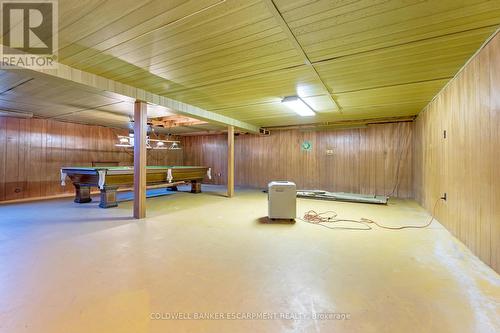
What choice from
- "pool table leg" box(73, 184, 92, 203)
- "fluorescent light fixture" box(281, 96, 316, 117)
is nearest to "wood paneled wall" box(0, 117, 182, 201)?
"pool table leg" box(73, 184, 92, 203)

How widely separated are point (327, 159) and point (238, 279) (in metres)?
6.59

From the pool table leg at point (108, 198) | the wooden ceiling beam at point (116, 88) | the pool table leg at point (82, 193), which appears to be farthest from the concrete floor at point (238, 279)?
the wooden ceiling beam at point (116, 88)

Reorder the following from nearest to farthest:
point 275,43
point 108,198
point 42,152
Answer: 1. point 275,43
2. point 108,198
3. point 42,152

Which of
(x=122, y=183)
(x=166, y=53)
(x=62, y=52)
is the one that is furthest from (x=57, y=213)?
(x=166, y=53)

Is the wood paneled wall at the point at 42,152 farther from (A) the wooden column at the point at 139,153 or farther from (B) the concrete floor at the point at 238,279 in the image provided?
(A) the wooden column at the point at 139,153

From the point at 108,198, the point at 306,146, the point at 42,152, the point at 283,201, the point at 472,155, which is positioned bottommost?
the point at 108,198

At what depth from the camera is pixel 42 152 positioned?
6652 millimetres

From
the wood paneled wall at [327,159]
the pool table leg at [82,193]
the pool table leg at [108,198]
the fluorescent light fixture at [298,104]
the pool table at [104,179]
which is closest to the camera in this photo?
the fluorescent light fixture at [298,104]

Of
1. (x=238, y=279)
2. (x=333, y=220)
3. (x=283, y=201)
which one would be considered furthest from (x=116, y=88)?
(x=333, y=220)

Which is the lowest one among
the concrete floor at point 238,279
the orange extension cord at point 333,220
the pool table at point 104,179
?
the concrete floor at point 238,279

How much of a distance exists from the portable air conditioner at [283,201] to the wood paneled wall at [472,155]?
7.56ft

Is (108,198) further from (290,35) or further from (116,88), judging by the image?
(290,35)

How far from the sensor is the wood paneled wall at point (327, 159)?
22.6 feet

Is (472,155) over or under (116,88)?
under
